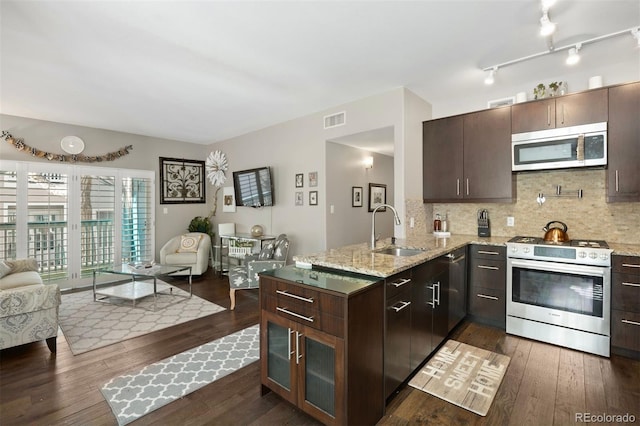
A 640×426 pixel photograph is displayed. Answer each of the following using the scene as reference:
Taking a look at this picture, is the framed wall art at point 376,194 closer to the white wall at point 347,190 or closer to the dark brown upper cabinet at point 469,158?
the white wall at point 347,190

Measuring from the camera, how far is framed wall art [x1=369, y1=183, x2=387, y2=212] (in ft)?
17.9

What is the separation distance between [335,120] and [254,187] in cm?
204

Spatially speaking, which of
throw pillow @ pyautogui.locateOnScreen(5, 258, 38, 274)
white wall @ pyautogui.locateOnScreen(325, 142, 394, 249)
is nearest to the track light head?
white wall @ pyautogui.locateOnScreen(325, 142, 394, 249)

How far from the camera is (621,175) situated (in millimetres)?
2844

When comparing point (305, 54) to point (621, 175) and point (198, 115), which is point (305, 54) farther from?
point (621, 175)

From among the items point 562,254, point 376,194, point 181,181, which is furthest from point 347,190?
point 181,181

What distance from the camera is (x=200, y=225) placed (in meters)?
6.42

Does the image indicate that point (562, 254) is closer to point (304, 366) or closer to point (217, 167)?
point (304, 366)

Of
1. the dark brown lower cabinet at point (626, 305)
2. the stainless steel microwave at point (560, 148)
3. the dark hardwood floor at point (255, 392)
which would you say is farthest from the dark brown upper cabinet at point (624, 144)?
the dark hardwood floor at point (255, 392)

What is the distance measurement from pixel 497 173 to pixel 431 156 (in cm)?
82

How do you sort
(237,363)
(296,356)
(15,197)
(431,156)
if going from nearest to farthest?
(296,356) → (237,363) → (431,156) → (15,197)

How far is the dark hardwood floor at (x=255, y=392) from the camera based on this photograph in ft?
6.36

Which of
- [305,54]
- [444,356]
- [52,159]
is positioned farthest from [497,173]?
[52,159]

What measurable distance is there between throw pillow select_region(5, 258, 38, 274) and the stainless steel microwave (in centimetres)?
619
